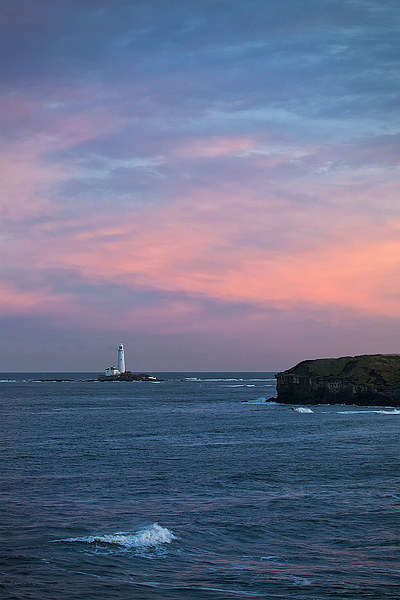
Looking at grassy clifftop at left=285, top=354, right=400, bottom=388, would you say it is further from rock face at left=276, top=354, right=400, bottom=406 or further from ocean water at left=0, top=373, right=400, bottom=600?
ocean water at left=0, top=373, right=400, bottom=600

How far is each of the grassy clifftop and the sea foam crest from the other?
9639 cm

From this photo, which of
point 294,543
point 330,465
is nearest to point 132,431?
point 330,465

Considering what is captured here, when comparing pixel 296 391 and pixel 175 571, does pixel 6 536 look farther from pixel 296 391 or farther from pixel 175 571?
pixel 296 391

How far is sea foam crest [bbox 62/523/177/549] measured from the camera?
25219 millimetres

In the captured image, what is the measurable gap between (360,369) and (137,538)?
325 feet

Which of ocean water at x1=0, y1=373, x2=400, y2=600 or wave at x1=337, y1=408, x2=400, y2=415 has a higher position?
ocean water at x1=0, y1=373, x2=400, y2=600

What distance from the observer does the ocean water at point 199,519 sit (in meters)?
21.0

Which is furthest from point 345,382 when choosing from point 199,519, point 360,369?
point 199,519

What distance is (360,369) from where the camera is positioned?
11838cm

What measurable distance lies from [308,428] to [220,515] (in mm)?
46591

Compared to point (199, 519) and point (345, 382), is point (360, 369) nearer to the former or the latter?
point (345, 382)

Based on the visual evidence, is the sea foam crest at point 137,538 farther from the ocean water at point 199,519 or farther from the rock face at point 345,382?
the rock face at point 345,382

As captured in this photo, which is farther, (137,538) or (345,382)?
(345,382)

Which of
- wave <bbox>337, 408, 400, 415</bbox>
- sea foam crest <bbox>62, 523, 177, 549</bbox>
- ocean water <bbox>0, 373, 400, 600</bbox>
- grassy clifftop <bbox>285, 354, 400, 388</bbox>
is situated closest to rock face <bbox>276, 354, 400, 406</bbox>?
grassy clifftop <bbox>285, 354, 400, 388</bbox>
